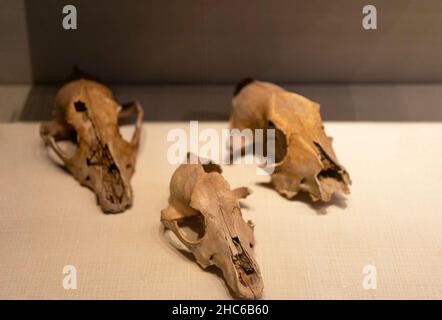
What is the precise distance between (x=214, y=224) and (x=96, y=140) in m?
0.59

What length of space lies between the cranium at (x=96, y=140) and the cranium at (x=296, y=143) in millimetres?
440

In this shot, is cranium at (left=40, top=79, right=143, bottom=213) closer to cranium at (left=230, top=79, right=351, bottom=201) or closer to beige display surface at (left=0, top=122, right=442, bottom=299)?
beige display surface at (left=0, top=122, right=442, bottom=299)

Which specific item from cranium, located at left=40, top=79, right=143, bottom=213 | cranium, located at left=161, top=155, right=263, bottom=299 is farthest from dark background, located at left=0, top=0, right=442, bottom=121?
cranium, located at left=161, top=155, right=263, bottom=299

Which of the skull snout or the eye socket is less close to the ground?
the eye socket

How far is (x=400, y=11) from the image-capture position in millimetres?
2488

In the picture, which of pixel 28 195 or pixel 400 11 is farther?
pixel 400 11

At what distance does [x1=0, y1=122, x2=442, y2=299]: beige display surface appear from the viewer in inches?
73.7

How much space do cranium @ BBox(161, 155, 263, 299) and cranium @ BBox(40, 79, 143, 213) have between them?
0.20 meters

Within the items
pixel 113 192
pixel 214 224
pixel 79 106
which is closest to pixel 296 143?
pixel 214 224

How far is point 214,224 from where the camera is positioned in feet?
6.12

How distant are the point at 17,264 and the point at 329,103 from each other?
4.51ft

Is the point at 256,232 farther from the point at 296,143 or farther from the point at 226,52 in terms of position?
the point at 226,52
